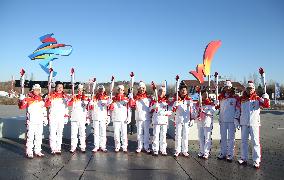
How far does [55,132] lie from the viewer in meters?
9.03

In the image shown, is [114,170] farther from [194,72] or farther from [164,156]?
[194,72]

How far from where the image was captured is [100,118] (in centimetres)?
952

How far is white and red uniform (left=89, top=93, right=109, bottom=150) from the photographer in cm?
950

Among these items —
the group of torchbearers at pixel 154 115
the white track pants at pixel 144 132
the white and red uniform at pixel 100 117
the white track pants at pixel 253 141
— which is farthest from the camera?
the white and red uniform at pixel 100 117

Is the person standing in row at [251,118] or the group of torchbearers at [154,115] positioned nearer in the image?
the person standing in row at [251,118]

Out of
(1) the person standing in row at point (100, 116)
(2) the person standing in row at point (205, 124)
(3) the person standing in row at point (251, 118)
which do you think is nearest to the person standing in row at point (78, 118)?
(1) the person standing in row at point (100, 116)

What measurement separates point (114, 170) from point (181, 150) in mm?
3033

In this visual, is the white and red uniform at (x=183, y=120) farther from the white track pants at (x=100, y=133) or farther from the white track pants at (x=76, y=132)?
the white track pants at (x=76, y=132)

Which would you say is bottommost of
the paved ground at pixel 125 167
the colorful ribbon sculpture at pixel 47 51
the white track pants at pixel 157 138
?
the paved ground at pixel 125 167

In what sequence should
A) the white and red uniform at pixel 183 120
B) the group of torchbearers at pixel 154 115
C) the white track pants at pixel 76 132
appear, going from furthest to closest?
the white track pants at pixel 76 132 < the white and red uniform at pixel 183 120 < the group of torchbearers at pixel 154 115

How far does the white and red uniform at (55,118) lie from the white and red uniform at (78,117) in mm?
335

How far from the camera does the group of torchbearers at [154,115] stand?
8125mm

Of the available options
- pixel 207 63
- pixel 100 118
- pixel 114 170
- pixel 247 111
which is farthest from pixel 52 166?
pixel 207 63

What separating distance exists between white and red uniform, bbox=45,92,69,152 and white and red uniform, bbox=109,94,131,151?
4.92 feet
